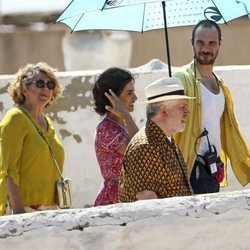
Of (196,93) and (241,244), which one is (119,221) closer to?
(241,244)

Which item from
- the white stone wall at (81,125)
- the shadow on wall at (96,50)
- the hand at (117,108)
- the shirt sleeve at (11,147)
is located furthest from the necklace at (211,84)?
the shadow on wall at (96,50)

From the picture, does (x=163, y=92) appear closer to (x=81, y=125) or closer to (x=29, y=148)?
(x=29, y=148)

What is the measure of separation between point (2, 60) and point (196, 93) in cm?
1475

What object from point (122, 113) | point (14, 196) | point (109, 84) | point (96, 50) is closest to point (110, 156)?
point (122, 113)

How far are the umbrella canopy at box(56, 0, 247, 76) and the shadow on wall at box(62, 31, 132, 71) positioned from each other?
391 inches

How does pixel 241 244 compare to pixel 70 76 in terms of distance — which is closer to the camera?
pixel 241 244

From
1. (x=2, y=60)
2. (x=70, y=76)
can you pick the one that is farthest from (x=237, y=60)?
(x=70, y=76)

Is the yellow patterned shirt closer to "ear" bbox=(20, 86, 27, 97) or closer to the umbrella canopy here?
"ear" bbox=(20, 86, 27, 97)

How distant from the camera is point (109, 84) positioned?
5.77 meters

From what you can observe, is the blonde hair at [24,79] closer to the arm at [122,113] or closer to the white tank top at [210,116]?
the arm at [122,113]

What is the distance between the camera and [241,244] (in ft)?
14.5

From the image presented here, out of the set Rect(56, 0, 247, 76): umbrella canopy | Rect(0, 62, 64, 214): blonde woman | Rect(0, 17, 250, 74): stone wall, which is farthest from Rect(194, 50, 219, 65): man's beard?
Rect(0, 17, 250, 74): stone wall

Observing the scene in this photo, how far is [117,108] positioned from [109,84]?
188 mm

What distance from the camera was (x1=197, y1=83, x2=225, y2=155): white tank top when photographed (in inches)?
239
